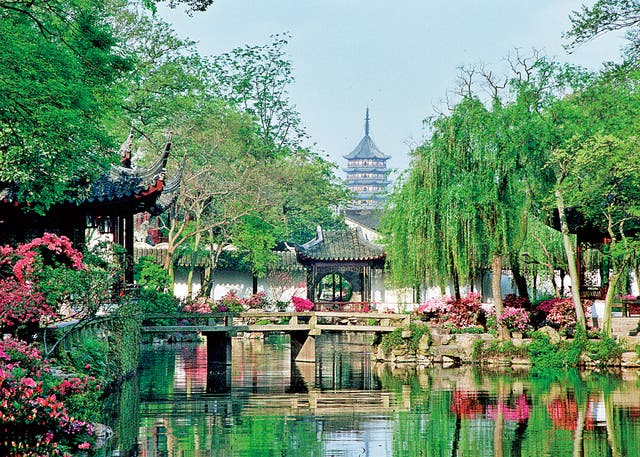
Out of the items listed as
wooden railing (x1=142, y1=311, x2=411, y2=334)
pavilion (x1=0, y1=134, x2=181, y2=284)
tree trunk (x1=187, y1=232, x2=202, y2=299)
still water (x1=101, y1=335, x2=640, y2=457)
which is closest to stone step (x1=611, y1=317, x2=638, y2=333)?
still water (x1=101, y1=335, x2=640, y2=457)

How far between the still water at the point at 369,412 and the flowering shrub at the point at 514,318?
79.0 inches

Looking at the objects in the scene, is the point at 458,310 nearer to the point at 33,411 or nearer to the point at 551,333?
the point at 551,333

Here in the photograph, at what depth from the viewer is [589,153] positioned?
70.6 feet

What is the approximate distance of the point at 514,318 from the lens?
24438mm

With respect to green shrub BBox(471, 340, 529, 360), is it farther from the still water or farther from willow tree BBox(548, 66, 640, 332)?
willow tree BBox(548, 66, 640, 332)

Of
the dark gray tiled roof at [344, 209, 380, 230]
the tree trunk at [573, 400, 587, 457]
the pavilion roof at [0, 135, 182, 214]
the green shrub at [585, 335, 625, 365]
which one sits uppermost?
the dark gray tiled roof at [344, 209, 380, 230]

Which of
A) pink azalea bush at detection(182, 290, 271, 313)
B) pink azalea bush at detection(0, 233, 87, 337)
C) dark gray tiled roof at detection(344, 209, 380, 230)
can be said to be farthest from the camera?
dark gray tiled roof at detection(344, 209, 380, 230)

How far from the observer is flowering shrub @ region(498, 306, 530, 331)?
2425cm

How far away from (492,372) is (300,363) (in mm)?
5193

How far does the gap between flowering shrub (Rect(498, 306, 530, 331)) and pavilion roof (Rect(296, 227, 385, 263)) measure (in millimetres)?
11229

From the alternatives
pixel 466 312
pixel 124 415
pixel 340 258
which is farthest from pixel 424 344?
pixel 124 415

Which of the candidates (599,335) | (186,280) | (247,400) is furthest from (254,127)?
(247,400)

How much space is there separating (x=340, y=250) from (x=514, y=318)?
1202cm

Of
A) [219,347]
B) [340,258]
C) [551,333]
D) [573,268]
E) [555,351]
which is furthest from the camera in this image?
[340,258]
